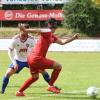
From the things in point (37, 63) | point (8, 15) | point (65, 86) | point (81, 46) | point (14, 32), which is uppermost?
point (37, 63)

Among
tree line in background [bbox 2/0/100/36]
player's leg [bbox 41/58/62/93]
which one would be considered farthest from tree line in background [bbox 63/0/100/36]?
player's leg [bbox 41/58/62/93]

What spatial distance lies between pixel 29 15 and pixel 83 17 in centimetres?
547

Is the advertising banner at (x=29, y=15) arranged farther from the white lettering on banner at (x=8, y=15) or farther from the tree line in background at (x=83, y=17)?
the tree line in background at (x=83, y=17)

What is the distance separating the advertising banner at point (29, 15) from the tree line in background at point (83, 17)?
115 cm

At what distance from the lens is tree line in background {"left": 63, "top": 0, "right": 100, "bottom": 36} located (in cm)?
4656

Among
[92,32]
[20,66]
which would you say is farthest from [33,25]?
[20,66]

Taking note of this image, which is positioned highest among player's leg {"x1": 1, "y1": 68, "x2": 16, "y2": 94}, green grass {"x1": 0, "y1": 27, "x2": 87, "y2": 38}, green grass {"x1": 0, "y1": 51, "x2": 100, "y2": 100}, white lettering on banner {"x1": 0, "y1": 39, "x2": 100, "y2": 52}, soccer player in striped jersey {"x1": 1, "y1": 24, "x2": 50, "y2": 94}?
soccer player in striped jersey {"x1": 1, "y1": 24, "x2": 50, "y2": 94}

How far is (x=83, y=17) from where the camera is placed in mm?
46500

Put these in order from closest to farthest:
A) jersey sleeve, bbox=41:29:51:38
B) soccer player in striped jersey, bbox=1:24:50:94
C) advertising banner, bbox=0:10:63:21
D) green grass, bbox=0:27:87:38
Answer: jersey sleeve, bbox=41:29:51:38 < soccer player in striped jersey, bbox=1:24:50:94 < green grass, bbox=0:27:87:38 < advertising banner, bbox=0:10:63:21

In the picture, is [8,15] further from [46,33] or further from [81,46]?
[46,33]

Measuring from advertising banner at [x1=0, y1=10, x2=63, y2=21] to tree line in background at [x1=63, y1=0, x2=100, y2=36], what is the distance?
1.15m

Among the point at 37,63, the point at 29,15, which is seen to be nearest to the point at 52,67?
the point at 37,63

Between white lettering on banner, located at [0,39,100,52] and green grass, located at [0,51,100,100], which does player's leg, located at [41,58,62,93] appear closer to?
green grass, located at [0,51,100,100]

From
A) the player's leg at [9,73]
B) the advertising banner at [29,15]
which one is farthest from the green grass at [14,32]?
the player's leg at [9,73]
